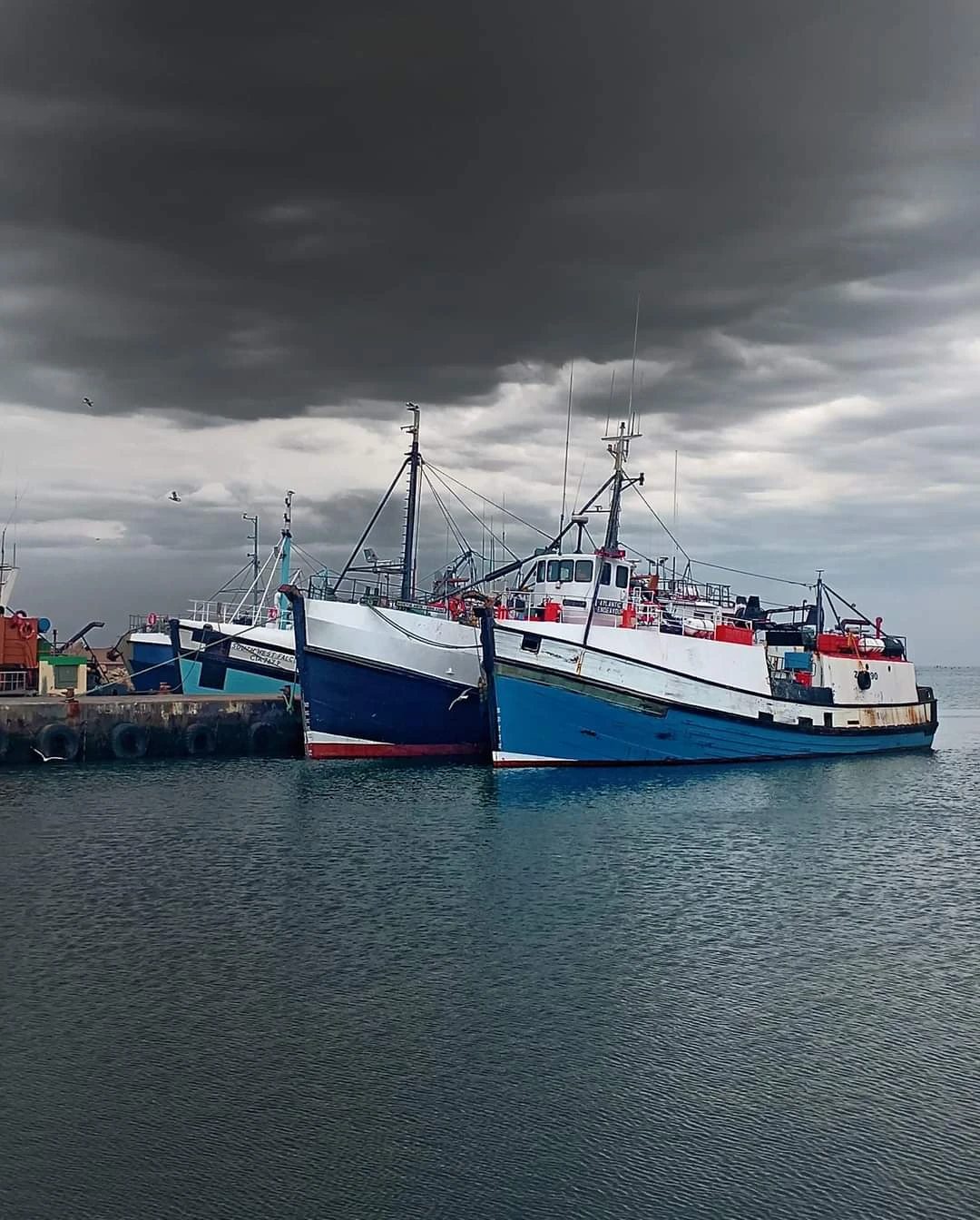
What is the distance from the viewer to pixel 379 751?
45.7 meters

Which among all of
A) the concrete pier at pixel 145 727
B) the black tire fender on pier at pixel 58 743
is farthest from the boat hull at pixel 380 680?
the black tire fender on pier at pixel 58 743

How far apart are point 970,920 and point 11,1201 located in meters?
18.0

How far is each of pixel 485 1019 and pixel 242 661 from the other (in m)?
41.5

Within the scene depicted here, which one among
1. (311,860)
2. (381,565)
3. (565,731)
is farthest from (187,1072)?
(381,565)

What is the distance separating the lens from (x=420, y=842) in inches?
1124

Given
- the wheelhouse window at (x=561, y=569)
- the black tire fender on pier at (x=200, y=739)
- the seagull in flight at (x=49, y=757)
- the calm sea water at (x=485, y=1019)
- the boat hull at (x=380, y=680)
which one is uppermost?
the wheelhouse window at (x=561, y=569)

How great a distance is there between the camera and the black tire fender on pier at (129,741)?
46.1 meters

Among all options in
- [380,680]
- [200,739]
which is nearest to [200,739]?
[200,739]

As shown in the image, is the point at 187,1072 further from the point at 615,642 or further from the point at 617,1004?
the point at 615,642

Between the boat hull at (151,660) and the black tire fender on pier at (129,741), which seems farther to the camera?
the boat hull at (151,660)

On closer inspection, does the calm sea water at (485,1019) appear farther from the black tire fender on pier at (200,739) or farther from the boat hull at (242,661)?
the boat hull at (242,661)

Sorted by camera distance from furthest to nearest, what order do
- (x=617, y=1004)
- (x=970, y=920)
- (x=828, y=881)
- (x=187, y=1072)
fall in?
1. (x=828, y=881)
2. (x=970, y=920)
3. (x=617, y=1004)
4. (x=187, y=1072)

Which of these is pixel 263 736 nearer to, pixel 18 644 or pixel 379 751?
pixel 379 751

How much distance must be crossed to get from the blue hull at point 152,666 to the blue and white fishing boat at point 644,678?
25372 millimetres
